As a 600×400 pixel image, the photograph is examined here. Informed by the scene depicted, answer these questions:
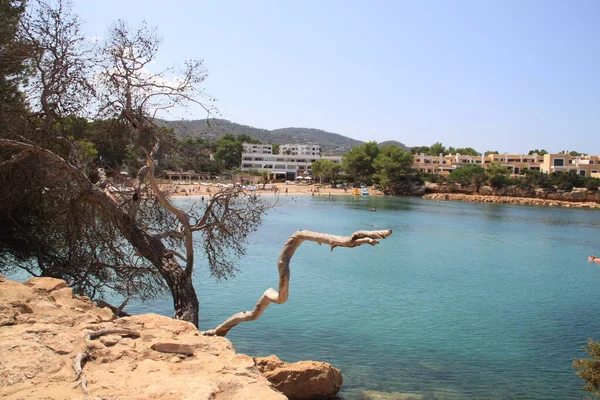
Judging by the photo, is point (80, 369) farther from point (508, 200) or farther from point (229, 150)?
point (229, 150)

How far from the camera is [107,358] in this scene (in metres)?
5.40

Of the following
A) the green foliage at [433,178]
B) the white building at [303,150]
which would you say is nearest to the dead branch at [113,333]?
the green foliage at [433,178]

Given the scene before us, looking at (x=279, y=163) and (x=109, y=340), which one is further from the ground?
(x=279, y=163)

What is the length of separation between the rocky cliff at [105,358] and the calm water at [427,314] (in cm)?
545

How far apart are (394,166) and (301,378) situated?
303 feet

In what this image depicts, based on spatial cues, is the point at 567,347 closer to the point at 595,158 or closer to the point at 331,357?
the point at 331,357

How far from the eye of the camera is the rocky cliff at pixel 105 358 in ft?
15.1

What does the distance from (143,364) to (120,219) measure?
15.2 ft

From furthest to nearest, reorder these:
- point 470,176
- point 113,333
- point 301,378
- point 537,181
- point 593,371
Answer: point 470,176
point 537,181
point 301,378
point 593,371
point 113,333

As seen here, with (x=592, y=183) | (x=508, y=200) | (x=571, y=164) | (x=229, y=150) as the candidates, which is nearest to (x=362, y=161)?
(x=229, y=150)

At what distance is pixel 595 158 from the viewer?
107938mm

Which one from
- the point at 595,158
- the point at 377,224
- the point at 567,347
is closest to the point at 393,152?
the point at 595,158

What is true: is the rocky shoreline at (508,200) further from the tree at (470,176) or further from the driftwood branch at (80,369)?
the driftwood branch at (80,369)

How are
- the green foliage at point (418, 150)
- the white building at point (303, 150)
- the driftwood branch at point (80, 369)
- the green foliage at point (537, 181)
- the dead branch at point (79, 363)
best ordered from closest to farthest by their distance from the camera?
the driftwood branch at point (80, 369), the dead branch at point (79, 363), the green foliage at point (537, 181), the white building at point (303, 150), the green foliage at point (418, 150)
